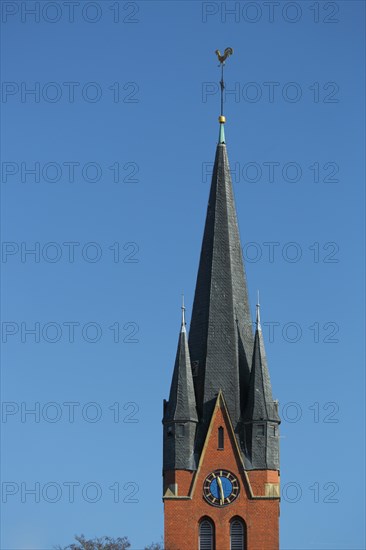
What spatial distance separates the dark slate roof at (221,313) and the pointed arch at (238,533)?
13.2ft

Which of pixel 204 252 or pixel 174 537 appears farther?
pixel 204 252

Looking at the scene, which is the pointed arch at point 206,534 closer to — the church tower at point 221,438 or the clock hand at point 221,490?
the church tower at point 221,438

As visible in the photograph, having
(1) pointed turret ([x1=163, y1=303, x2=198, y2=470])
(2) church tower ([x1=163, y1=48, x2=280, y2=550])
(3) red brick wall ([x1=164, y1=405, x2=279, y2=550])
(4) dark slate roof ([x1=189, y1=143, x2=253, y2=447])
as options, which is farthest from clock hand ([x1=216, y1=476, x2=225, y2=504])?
(4) dark slate roof ([x1=189, y1=143, x2=253, y2=447])

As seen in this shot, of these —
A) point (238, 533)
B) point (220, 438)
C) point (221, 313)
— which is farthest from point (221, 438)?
point (221, 313)

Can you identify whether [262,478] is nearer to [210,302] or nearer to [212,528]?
[212,528]

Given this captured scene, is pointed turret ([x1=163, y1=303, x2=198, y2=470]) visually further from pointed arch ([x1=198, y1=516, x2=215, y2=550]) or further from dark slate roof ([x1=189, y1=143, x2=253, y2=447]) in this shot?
pointed arch ([x1=198, y1=516, x2=215, y2=550])

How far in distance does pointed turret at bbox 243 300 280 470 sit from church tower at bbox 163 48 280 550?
1.8 inches

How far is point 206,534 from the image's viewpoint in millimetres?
94438

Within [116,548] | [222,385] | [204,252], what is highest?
[204,252]

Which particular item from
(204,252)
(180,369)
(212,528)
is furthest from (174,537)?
(204,252)

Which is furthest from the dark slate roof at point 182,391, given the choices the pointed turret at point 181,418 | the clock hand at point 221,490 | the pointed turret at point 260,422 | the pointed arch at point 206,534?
the pointed arch at point 206,534

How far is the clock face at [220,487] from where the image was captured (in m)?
94.6

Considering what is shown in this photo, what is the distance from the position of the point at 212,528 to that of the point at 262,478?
10.6ft

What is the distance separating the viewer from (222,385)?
96.5 m
